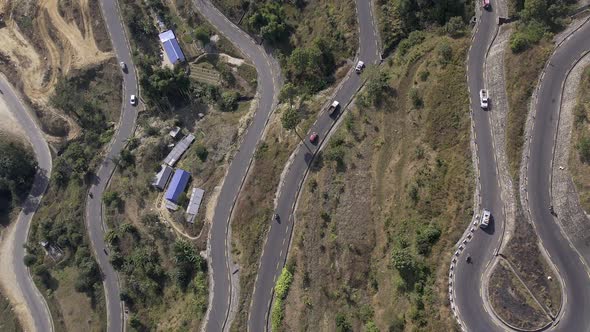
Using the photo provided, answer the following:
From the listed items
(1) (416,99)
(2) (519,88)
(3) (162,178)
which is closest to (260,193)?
(3) (162,178)

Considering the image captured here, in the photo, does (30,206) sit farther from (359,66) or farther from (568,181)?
(568,181)

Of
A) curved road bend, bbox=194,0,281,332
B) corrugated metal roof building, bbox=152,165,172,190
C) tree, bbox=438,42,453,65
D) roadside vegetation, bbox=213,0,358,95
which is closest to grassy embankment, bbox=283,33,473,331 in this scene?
tree, bbox=438,42,453,65

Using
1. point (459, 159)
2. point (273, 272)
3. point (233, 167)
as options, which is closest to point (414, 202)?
point (459, 159)

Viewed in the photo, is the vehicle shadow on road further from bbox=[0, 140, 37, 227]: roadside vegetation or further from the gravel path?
bbox=[0, 140, 37, 227]: roadside vegetation

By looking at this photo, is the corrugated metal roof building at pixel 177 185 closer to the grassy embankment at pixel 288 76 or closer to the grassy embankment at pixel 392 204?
the grassy embankment at pixel 288 76

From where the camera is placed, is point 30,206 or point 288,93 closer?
point 288,93

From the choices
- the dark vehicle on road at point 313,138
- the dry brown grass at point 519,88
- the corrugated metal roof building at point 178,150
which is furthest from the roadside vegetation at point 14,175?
the dry brown grass at point 519,88

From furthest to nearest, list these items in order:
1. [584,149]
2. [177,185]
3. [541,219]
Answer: [177,185] → [541,219] → [584,149]

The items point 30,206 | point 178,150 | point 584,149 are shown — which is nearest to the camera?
point 584,149
